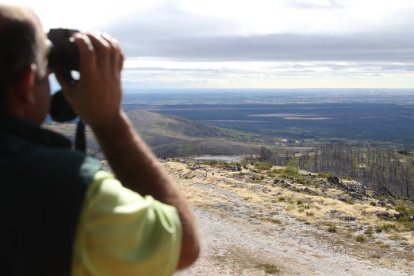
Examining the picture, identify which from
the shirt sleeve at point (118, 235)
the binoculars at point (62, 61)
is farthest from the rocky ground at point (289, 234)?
the shirt sleeve at point (118, 235)

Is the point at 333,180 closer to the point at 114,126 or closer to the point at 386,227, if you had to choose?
the point at 386,227

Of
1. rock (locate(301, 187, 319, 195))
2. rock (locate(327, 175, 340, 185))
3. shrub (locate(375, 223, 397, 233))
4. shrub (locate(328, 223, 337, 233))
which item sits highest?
shrub (locate(328, 223, 337, 233))

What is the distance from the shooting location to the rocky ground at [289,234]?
1659 cm

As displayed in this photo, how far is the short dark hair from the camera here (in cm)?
173

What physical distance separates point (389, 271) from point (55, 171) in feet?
56.8

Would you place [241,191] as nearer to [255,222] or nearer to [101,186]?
[255,222]

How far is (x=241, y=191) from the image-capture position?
32.3m

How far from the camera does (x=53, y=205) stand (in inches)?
63.7

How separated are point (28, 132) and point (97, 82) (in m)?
0.34

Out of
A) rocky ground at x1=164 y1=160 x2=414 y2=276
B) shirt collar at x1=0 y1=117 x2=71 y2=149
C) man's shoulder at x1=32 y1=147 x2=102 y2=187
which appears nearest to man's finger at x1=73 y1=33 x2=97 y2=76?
shirt collar at x1=0 y1=117 x2=71 y2=149

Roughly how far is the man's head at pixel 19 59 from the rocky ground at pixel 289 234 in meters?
11.4

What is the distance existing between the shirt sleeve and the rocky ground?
11.3 metres

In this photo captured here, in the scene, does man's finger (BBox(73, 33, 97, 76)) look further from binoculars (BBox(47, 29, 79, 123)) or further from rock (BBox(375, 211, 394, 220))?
rock (BBox(375, 211, 394, 220))

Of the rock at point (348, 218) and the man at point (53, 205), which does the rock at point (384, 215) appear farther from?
the man at point (53, 205)
